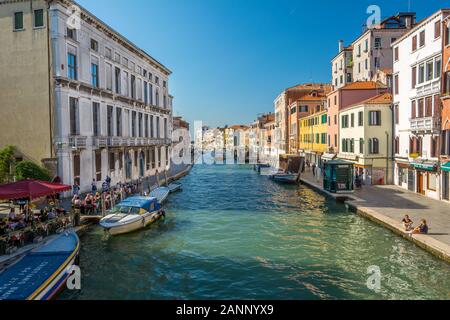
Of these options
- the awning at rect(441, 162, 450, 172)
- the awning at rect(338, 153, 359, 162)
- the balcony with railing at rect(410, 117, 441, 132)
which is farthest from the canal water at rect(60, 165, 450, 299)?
the awning at rect(338, 153, 359, 162)

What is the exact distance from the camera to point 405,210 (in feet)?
71.8

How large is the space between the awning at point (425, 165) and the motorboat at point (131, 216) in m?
Answer: 18.7

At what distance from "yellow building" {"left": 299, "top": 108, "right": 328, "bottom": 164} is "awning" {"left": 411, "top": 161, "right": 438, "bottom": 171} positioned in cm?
2006

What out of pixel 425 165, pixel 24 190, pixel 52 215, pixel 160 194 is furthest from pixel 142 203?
pixel 425 165

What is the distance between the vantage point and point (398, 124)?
104 feet

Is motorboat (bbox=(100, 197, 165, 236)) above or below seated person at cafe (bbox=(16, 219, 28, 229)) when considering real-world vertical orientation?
below

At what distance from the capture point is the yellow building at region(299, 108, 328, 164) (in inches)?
1912

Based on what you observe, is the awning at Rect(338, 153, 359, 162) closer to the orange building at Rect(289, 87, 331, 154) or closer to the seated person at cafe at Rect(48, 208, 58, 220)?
the orange building at Rect(289, 87, 331, 154)

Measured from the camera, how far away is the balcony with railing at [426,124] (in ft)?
80.4

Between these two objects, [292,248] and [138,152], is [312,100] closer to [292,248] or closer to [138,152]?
[138,152]

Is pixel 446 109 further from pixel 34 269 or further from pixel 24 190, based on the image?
pixel 24 190

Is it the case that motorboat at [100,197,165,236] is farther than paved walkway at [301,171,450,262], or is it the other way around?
motorboat at [100,197,165,236]

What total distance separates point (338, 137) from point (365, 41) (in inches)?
713

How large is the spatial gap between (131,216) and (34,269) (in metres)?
8.25
